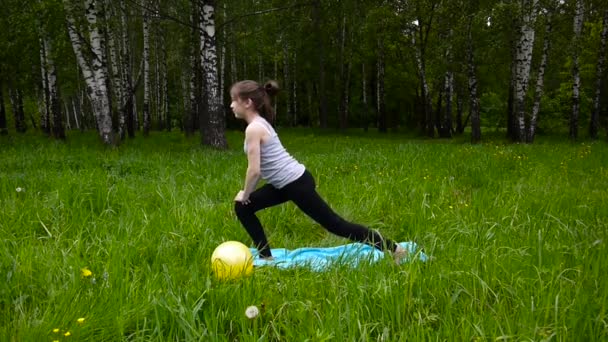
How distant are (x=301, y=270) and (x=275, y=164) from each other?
40.9 inches

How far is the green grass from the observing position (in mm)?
2537

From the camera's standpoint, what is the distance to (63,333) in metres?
2.43

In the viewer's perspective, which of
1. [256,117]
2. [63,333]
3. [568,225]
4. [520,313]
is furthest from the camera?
[568,225]

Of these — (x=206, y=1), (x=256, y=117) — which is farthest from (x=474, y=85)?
(x=256, y=117)

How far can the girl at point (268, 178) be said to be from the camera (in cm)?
407

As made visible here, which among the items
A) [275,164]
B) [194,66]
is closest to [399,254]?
[275,164]

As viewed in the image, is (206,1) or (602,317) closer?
(602,317)

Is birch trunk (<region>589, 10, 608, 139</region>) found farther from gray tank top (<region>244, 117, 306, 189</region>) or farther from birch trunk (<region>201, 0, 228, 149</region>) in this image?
gray tank top (<region>244, 117, 306, 189</region>)

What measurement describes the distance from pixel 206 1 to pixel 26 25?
5077mm

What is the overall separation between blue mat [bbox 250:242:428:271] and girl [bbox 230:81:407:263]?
0.44 ft

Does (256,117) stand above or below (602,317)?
above

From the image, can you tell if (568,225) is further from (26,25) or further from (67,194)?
(26,25)

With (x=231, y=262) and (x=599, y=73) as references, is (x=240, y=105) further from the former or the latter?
(x=599, y=73)

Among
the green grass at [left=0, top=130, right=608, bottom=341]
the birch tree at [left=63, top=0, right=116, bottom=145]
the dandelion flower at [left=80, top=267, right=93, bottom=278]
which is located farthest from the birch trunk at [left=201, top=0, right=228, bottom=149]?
the dandelion flower at [left=80, top=267, right=93, bottom=278]
